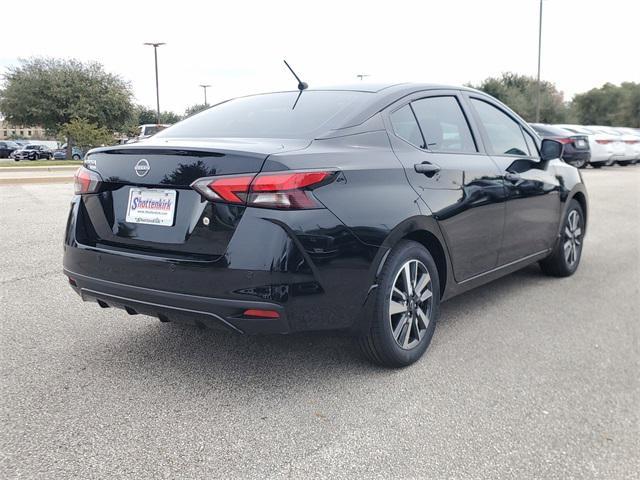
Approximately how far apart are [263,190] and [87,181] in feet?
3.71

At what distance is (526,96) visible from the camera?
53969 mm

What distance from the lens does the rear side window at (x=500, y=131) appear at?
4484 mm

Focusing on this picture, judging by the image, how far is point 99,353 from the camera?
359 centimetres

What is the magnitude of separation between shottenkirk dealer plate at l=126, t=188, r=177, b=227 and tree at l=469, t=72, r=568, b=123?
161ft

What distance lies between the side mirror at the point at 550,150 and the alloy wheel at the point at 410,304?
206 cm

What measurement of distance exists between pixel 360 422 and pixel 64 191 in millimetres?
10680

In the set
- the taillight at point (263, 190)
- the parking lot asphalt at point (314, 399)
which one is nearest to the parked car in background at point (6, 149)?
the parking lot asphalt at point (314, 399)

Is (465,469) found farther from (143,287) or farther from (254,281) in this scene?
(143,287)

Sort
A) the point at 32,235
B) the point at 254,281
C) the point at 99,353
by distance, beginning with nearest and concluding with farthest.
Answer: the point at 254,281, the point at 99,353, the point at 32,235

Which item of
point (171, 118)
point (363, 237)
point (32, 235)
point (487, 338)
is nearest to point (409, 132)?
point (363, 237)

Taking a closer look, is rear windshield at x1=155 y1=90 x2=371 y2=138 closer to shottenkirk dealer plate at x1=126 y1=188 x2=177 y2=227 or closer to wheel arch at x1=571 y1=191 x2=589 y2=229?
shottenkirk dealer plate at x1=126 y1=188 x2=177 y2=227

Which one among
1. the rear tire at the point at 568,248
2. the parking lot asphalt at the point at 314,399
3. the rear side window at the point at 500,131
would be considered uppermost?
the rear side window at the point at 500,131

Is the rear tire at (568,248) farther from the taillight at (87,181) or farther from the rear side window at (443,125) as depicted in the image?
the taillight at (87,181)

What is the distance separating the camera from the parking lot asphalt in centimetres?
248
